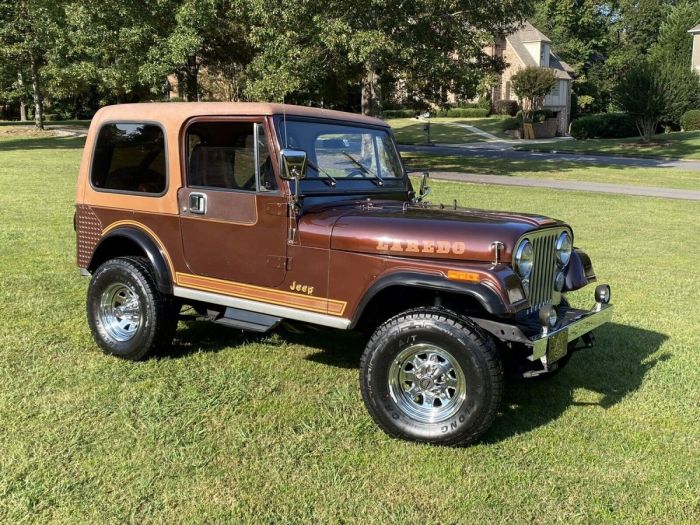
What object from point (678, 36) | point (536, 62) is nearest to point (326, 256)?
point (536, 62)

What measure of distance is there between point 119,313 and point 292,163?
208 cm

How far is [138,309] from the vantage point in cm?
470

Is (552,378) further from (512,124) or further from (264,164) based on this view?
(512,124)

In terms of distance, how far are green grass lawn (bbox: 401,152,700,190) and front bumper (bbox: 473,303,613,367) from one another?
16.8 m

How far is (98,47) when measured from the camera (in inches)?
870

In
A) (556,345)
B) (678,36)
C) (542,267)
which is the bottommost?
(556,345)

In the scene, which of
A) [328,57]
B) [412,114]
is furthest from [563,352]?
[412,114]

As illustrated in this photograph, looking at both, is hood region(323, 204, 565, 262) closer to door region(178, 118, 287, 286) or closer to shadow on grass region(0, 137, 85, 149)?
door region(178, 118, 287, 286)

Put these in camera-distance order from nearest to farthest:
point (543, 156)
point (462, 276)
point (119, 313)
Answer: point (462, 276)
point (119, 313)
point (543, 156)

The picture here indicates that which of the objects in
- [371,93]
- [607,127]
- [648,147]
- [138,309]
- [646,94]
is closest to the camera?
[138,309]

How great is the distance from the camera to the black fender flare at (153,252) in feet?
14.9

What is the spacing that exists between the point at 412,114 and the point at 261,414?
53.3 m

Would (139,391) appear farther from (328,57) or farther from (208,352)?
(328,57)

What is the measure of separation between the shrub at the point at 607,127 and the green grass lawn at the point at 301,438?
36.9 meters
